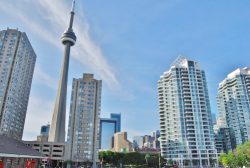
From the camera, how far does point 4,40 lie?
Answer: 6014 inches

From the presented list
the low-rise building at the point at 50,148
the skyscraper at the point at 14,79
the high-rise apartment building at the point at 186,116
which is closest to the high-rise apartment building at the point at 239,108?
the high-rise apartment building at the point at 186,116

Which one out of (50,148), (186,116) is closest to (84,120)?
(50,148)

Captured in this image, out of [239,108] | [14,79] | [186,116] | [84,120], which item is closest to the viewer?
[14,79]

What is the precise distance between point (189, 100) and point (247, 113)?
48.2m

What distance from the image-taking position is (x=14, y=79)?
486 feet

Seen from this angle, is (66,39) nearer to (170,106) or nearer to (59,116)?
(59,116)

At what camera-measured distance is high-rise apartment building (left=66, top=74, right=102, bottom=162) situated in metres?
151

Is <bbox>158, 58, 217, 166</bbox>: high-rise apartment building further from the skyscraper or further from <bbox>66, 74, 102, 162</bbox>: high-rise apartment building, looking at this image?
the skyscraper

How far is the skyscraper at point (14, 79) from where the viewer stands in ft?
465

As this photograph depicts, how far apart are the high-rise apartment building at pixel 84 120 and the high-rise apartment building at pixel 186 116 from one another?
1738 inches

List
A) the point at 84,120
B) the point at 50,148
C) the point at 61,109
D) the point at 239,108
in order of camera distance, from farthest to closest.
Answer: the point at 239,108 → the point at 84,120 → the point at 61,109 → the point at 50,148

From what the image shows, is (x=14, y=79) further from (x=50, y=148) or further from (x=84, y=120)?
(x=84, y=120)

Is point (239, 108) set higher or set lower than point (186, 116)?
higher

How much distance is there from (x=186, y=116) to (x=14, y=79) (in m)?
104
